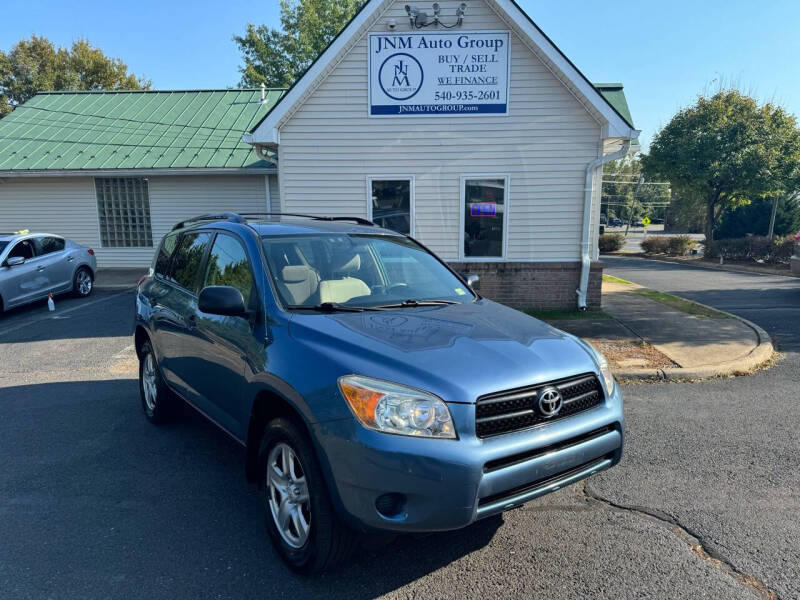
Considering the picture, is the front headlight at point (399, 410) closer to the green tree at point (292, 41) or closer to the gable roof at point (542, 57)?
the gable roof at point (542, 57)

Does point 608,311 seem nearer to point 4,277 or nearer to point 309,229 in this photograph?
point 309,229

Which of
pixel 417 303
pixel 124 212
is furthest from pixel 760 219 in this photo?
pixel 417 303

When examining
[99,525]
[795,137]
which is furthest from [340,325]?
[795,137]

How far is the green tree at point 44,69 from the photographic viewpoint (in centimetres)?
3491

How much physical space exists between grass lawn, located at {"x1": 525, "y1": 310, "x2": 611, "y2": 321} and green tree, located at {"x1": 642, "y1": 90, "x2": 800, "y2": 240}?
21.0m

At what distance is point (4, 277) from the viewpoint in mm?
9703

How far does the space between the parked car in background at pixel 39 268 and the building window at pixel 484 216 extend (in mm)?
8342

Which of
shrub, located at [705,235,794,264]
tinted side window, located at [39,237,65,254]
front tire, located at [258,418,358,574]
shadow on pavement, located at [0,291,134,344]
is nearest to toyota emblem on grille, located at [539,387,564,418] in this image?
front tire, located at [258,418,358,574]

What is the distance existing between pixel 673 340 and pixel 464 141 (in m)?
4.94

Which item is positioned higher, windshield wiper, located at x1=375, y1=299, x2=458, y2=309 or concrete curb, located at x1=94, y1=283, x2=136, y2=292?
windshield wiper, located at x1=375, y1=299, x2=458, y2=309

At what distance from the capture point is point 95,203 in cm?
1555

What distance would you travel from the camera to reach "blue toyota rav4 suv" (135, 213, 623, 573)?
2404mm

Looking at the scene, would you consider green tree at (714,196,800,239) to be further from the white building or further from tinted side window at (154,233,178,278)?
tinted side window at (154,233,178,278)

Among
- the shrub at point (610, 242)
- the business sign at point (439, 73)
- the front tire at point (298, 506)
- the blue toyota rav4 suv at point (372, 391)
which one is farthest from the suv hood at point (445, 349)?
the shrub at point (610, 242)
